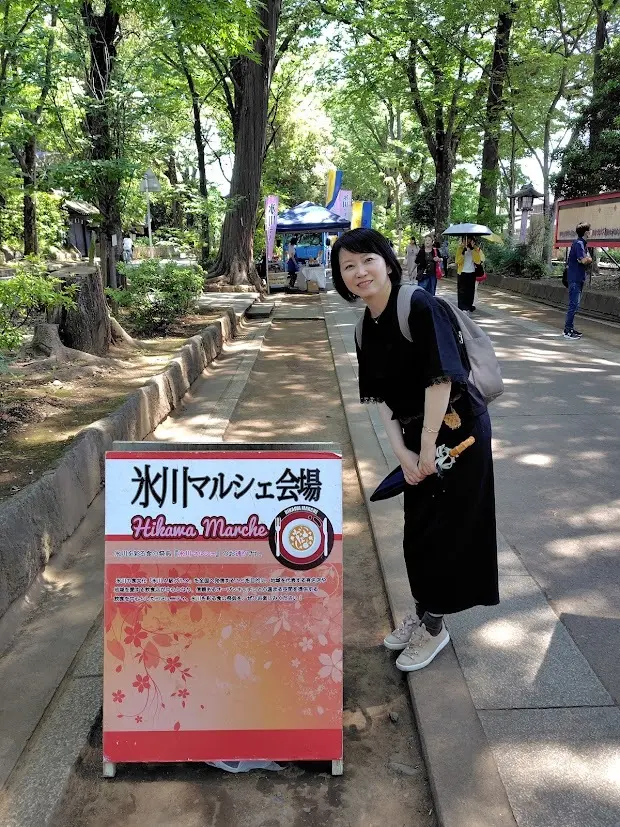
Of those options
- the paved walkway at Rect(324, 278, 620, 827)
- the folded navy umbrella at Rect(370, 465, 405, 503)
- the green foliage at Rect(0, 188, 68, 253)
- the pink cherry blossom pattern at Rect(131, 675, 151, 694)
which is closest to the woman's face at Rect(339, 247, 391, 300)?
the folded navy umbrella at Rect(370, 465, 405, 503)

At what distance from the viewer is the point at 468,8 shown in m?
19.0

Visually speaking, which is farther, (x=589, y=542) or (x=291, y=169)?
(x=291, y=169)

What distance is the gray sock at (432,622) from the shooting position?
279 centimetres

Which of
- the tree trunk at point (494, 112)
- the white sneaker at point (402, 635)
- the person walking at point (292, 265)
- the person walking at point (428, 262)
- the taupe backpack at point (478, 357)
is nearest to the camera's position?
the taupe backpack at point (478, 357)

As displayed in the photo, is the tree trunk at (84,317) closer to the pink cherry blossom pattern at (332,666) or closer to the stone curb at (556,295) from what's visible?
the pink cherry blossom pattern at (332,666)

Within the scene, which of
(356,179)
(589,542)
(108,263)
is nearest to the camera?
(589,542)

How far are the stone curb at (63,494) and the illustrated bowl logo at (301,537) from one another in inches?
59.6

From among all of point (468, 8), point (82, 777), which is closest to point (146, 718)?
point (82, 777)

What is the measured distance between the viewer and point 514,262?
20.9 meters

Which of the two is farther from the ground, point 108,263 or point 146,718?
point 108,263

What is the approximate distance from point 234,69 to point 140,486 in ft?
59.1

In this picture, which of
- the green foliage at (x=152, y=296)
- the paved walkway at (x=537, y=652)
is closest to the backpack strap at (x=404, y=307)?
the paved walkway at (x=537, y=652)

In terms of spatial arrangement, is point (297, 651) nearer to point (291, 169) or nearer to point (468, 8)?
point (468, 8)

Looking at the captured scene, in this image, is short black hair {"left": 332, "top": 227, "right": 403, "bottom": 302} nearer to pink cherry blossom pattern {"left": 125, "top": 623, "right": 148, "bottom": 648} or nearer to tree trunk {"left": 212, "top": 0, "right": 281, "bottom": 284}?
pink cherry blossom pattern {"left": 125, "top": 623, "right": 148, "bottom": 648}
